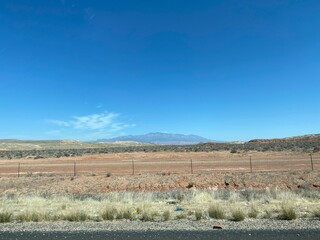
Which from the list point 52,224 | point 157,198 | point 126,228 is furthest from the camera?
point 157,198

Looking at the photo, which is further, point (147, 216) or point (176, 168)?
point (176, 168)

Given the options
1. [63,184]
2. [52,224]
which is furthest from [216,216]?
[63,184]

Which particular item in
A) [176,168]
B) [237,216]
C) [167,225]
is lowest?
[167,225]

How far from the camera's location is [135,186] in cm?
3039

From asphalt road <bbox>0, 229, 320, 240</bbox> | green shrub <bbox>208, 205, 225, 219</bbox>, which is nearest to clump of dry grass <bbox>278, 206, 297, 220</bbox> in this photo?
green shrub <bbox>208, 205, 225, 219</bbox>

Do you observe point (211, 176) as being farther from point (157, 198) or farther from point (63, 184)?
point (63, 184)

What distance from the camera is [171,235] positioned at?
10617 mm

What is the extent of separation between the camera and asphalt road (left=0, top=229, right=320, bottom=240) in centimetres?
1019

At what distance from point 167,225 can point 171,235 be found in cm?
189

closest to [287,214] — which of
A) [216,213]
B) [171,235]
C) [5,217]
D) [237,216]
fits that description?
[237,216]

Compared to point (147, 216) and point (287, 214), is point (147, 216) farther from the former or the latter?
point (287, 214)

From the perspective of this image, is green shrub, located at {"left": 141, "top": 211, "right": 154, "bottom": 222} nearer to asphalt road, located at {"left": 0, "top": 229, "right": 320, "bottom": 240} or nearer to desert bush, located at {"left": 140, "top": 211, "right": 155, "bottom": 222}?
desert bush, located at {"left": 140, "top": 211, "right": 155, "bottom": 222}

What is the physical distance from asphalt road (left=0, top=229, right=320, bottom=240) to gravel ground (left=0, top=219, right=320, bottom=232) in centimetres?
57

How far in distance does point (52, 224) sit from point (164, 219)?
4247 millimetres
